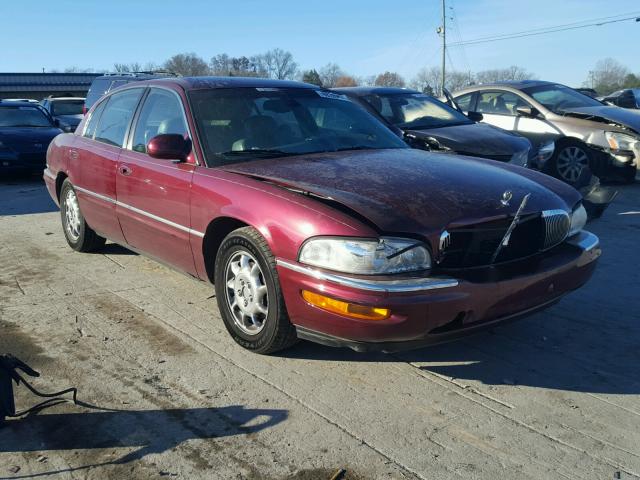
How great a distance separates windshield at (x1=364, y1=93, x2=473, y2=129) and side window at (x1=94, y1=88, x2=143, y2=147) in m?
3.88

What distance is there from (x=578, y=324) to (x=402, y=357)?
1.33 metres

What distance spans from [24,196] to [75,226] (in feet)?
15.2

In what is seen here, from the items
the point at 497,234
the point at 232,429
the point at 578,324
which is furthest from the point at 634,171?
the point at 232,429

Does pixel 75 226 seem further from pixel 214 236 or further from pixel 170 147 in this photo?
pixel 214 236

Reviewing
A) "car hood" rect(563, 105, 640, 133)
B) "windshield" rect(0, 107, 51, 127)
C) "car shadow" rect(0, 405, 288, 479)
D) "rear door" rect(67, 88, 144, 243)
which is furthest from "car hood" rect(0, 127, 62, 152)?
"car shadow" rect(0, 405, 288, 479)

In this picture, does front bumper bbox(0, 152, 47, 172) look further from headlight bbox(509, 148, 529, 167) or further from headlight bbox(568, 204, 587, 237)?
headlight bbox(568, 204, 587, 237)

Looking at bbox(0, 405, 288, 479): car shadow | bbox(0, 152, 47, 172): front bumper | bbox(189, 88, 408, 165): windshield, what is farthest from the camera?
bbox(0, 152, 47, 172): front bumper

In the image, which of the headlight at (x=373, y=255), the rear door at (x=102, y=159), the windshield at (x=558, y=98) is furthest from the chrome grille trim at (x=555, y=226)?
the windshield at (x=558, y=98)

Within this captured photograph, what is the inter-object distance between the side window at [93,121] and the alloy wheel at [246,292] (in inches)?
108

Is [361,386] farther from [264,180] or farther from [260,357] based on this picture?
[264,180]

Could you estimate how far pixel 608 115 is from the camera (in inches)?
388

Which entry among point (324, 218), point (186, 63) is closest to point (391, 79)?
point (186, 63)

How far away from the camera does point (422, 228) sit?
330 cm

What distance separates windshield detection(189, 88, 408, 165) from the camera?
174 inches
